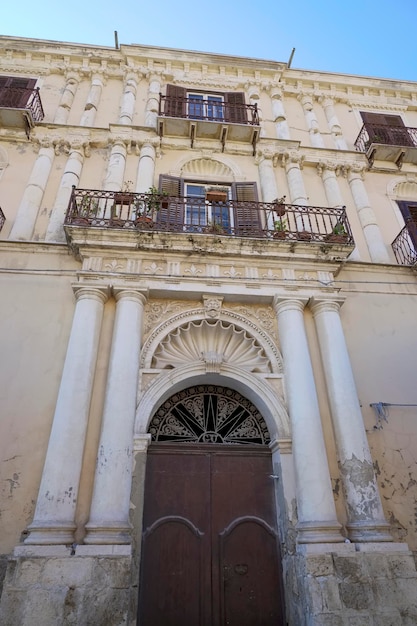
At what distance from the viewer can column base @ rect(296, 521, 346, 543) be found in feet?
18.9

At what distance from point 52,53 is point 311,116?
8497 mm

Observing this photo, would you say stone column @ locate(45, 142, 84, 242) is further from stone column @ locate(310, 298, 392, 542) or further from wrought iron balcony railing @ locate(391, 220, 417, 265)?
wrought iron balcony railing @ locate(391, 220, 417, 265)

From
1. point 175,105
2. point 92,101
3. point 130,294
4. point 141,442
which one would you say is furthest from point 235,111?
point 141,442

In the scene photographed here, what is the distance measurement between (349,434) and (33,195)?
27.5 feet

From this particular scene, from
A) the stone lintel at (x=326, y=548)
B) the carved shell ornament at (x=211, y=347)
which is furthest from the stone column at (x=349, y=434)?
the carved shell ornament at (x=211, y=347)

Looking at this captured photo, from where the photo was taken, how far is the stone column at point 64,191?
8.80 meters

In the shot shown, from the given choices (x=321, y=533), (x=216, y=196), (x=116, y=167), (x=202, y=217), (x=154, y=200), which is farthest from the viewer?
(x=216, y=196)

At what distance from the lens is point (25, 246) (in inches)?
325

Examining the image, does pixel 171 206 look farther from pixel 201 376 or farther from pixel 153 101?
pixel 153 101

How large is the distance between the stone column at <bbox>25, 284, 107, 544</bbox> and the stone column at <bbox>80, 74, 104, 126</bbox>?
632 cm

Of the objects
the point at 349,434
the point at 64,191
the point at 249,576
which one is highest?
the point at 64,191

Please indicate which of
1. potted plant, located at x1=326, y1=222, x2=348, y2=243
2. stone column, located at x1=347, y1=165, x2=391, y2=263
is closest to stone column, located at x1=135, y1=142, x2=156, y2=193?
potted plant, located at x1=326, y1=222, x2=348, y2=243

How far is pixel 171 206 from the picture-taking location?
30.5ft

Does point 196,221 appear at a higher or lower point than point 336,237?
higher
